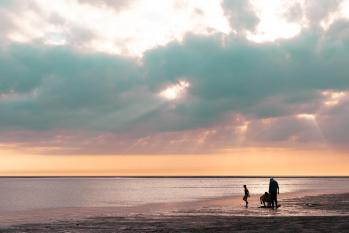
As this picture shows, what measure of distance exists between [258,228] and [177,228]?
4.71m

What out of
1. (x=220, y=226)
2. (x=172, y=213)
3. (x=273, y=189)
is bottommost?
(x=220, y=226)

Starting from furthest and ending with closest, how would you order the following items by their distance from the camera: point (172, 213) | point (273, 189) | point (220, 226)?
point (273, 189), point (172, 213), point (220, 226)

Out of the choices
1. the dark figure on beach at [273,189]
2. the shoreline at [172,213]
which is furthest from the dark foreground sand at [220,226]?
the dark figure on beach at [273,189]

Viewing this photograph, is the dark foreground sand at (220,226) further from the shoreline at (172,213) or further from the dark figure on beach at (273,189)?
the dark figure on beach at (273,189)

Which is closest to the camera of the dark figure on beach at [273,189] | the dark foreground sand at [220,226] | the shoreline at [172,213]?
the dark foreground sand at [220,226]

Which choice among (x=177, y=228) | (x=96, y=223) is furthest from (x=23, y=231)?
(x=177, y=228)

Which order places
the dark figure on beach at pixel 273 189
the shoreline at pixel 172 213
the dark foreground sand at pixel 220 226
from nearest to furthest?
the dark foreground sand at pixel 220 226 < the shoreline at pixel 172 213 < the dark figure on beach at pixel 273 189

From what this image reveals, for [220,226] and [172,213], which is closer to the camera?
[220,226]

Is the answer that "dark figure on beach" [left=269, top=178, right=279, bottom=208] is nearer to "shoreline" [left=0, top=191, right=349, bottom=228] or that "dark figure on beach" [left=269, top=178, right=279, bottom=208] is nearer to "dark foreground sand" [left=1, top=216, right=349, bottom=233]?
"shoreline" [left=0, top=191, right=349, bottom=228]

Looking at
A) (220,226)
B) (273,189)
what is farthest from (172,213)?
(220,226)

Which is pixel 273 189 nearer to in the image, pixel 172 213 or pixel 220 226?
pixel 172 213

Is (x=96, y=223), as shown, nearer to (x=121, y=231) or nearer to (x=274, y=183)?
(x=121, y=231)

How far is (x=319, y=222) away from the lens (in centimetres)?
3006

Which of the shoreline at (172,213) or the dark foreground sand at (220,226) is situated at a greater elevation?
the shoreline at (172,213)
